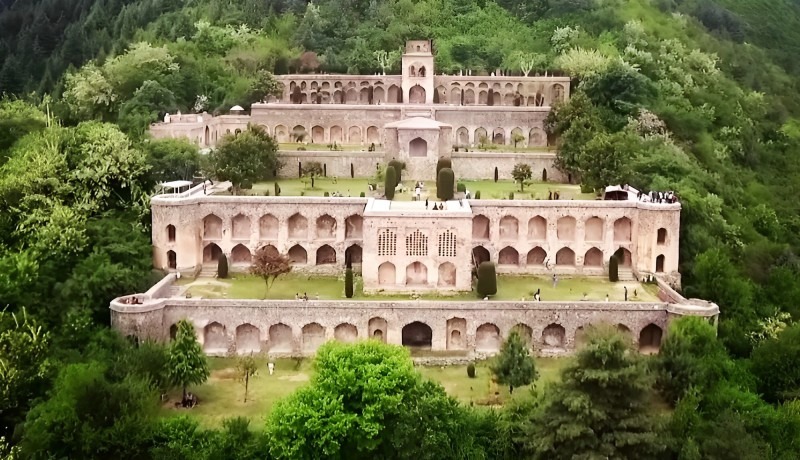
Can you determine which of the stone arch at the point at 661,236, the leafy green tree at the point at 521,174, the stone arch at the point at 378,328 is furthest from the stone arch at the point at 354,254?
the stone arch at the point at 661,236

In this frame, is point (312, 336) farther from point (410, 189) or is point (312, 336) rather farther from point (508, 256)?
point (410, 189)

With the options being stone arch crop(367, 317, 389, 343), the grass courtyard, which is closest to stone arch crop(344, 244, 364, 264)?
the grass courtyard

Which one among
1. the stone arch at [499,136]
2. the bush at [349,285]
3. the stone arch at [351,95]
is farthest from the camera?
the stone arch at [351,95]

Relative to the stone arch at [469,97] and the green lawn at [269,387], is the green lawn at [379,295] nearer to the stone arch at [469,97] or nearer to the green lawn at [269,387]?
the green lawn at [269,387]

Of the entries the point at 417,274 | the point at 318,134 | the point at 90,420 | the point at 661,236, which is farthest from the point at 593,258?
the point at 90,420

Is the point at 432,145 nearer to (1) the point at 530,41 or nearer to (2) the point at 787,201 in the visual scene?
(2) the point at 787,201

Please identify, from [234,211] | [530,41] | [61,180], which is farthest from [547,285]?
[530,41]
